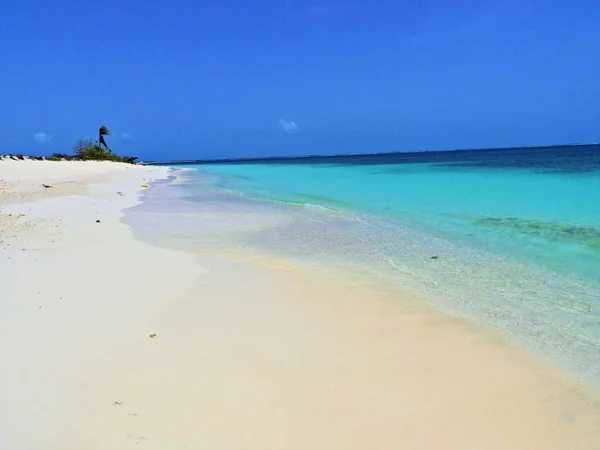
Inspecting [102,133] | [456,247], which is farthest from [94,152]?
[456,247]

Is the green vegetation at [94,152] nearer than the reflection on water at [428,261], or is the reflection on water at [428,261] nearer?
the reflection on water at [428,261]

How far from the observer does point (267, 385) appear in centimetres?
290

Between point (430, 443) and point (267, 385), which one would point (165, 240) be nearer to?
point (267, 385)

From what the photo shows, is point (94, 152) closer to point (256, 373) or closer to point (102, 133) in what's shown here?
point (102, 133)

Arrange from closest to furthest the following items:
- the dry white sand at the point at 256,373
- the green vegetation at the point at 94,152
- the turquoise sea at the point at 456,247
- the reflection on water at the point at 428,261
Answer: the dry white sand at the point at 256,373 < the reflection on water at the point at 428,261 < the turquoise sea at the point at 456,247 < the green vegetation at the point at 94,152

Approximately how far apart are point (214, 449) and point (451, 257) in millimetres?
5007

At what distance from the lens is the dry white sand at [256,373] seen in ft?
7.88

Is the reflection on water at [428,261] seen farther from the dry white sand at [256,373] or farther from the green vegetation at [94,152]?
the green vegetation at [94,152]

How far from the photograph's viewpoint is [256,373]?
3055 millimetres

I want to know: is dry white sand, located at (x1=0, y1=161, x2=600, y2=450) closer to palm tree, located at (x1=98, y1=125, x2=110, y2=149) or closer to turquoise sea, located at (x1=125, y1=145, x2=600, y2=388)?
turquoise sea, located at (x1=125, y1=145, x2=600, y2=388)

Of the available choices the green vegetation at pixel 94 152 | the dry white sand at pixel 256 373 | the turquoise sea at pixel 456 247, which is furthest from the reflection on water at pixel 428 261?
the green vegetation at pixel 94 152

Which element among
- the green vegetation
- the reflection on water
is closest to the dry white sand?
the reflection on water

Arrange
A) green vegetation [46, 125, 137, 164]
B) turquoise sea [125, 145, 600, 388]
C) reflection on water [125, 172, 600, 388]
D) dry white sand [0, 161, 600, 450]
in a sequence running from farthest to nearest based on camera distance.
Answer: green vegetation [46, 125, 137, 164] → turquoise sea [125, 145, 600, 388] → reflection on water [125, 172, 600, 388] → dry white sand [0, 161, 600, 450]

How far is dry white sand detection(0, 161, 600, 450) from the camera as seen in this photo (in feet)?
7.88
